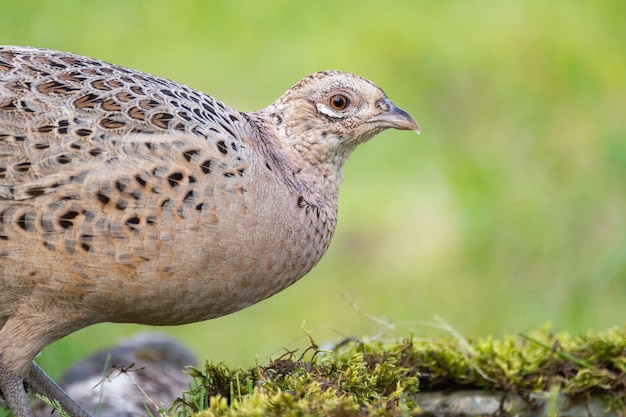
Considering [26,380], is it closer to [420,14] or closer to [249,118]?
[249,118]

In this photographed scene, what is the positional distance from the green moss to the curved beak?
1.09 m

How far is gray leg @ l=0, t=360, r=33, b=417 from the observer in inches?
187

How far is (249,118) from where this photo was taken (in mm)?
5352

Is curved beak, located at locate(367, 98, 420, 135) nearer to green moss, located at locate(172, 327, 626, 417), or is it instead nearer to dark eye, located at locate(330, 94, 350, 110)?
dark eye, located at locate(330, 94, 350, 110)

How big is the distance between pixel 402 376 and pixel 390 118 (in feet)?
4.34

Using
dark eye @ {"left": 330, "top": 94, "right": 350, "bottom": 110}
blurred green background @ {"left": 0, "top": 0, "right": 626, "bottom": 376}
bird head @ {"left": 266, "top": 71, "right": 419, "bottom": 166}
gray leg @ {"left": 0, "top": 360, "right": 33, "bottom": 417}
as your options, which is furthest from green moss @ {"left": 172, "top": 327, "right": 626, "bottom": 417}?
blurred green background @ {"left": 0, "top": 0, "right": 626, "bottom": 376}

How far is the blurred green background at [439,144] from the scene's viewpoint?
8.92 meters

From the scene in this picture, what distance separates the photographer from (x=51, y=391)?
203 inches

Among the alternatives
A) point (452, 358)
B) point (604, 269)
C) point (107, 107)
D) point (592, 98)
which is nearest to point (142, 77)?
point (107, 107)

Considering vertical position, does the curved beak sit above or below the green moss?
above

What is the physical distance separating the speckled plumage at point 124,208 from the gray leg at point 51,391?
0.37m

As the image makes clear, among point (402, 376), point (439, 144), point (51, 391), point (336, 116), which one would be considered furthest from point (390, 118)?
point (439, 144)

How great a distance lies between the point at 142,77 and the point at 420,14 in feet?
21.0

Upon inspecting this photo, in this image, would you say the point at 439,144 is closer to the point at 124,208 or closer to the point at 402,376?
the point at 402,376
